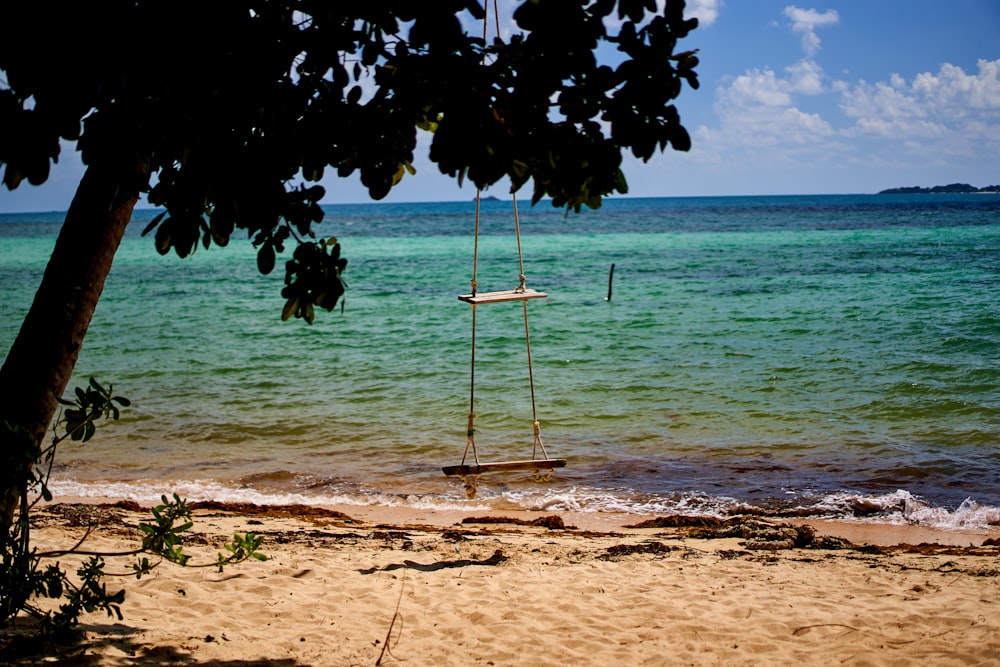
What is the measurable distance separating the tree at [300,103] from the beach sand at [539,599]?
1370mm

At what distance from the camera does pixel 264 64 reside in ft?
6.57

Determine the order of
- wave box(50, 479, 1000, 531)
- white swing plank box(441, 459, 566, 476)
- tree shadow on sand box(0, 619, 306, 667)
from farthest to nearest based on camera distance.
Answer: wave box(50, 479, 1000, 531) → white swing plank box(441, 459, 566, 476) → tree shadow on sand box(0, 619, 306, 667)

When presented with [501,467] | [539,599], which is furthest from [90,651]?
[501,467]

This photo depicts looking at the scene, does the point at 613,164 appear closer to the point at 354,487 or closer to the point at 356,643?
the point at 356,643

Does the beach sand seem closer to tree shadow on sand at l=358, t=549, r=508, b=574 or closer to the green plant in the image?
tree shadow on sand at l=358, t=549, r=508, b=574

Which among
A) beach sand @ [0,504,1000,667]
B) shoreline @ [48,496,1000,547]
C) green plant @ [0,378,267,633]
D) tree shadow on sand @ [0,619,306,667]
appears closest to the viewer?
green plant @ [0,378,267,633]

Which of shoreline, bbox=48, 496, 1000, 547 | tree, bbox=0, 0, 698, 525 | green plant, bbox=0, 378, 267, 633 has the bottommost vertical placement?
shoreline, bbox=48, 496, 1000, 547

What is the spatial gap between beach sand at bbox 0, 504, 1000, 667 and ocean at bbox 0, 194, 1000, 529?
1234mm

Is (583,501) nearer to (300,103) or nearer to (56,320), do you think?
(56,320)

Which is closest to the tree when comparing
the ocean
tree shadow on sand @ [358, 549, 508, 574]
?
tree shadow on sand @ [358, 549, 508, 574]

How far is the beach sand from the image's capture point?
11.1ft

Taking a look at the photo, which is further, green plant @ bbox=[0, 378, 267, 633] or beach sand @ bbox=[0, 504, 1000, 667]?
beach sand @ bbox=[0, 504, 1000, 667]

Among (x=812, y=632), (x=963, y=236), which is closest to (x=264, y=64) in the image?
(x=812, y=632)

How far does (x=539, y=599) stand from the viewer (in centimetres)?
413
